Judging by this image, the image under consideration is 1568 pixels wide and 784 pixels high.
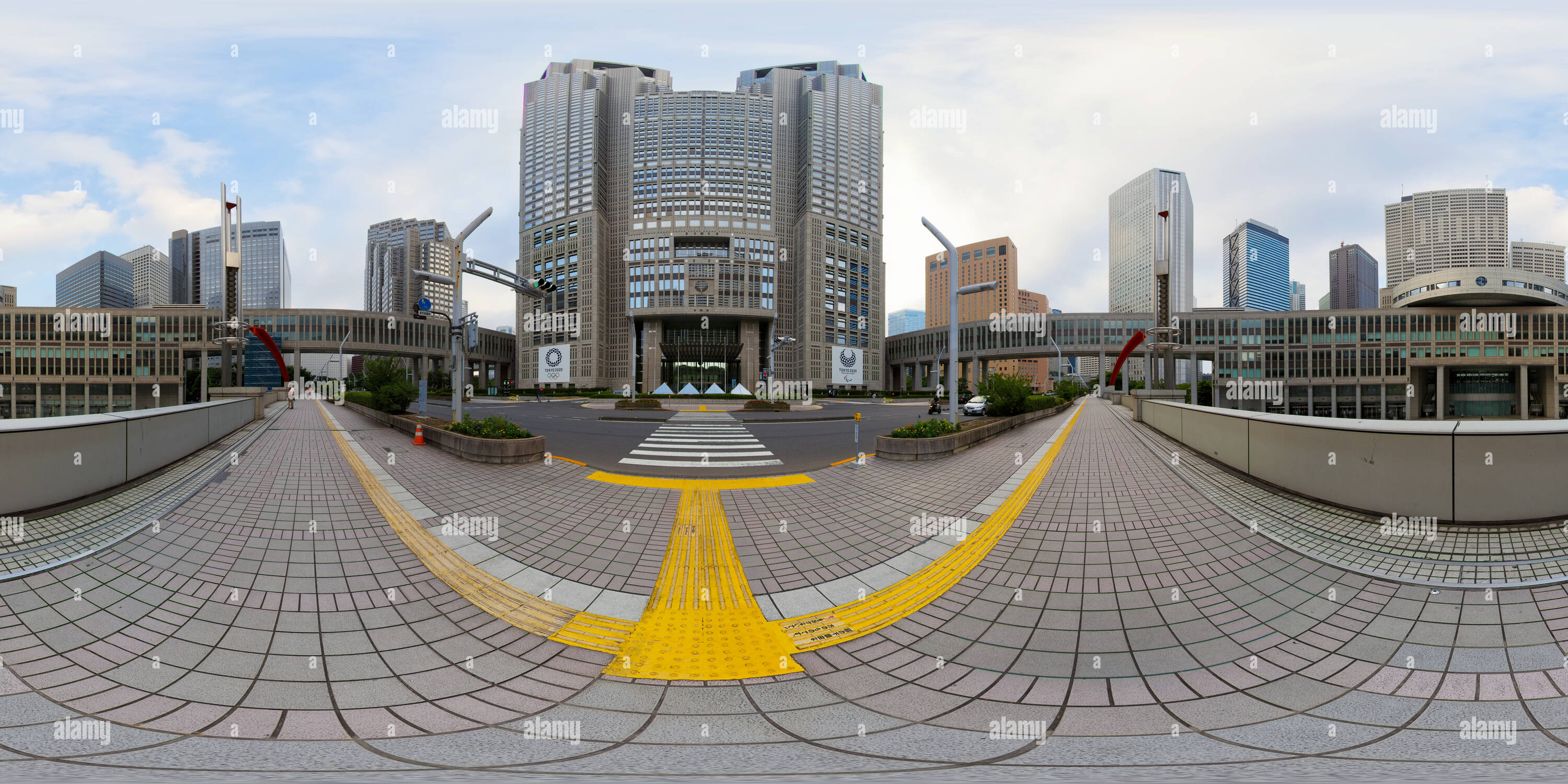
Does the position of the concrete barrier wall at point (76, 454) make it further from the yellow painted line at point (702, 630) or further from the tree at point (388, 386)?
the tree at point (388, 386)

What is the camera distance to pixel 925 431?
11609 millimetres

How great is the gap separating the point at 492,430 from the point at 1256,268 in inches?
7097

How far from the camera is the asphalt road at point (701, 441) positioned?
10492 millimetres

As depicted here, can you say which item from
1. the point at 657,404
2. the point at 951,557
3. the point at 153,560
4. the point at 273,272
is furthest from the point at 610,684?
the point at 273,272

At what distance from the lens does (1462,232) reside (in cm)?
11306

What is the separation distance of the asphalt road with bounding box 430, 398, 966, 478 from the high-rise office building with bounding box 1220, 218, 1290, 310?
382ft

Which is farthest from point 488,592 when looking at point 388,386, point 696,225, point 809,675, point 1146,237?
point 1146,237

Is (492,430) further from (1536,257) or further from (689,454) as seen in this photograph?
(1536,257)

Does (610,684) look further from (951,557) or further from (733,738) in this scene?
(951,557)

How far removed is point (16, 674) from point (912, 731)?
499cm

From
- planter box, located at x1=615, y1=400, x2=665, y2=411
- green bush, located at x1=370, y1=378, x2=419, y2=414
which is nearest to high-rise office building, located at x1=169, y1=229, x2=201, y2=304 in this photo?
planter box, located at x1=615, y1=400, x2=665, y2=411

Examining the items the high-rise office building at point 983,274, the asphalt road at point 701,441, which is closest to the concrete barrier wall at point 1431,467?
the asphalt road at point 701,441

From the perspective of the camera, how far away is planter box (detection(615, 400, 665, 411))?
3231 cm

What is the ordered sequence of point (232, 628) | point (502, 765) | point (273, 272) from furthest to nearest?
1. point (273, 272)
2. point (232, 628)
3. point (502, 765)
